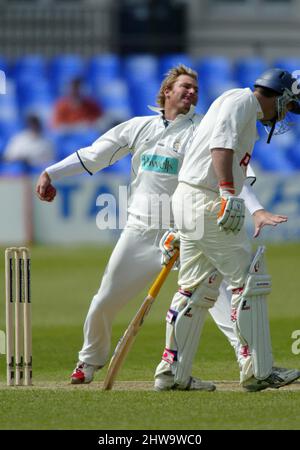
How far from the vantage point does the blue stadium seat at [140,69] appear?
1972 centimetres

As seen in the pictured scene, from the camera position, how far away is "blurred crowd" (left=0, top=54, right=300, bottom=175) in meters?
18.2

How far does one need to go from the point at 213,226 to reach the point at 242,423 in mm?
1345

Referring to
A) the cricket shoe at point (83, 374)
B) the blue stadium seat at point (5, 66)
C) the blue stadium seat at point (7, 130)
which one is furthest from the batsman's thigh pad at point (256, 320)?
the blue stadium seat at point (5, 66)

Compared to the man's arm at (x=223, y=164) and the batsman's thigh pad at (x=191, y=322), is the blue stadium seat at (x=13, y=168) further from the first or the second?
the man's arm at (x=223, y=164)

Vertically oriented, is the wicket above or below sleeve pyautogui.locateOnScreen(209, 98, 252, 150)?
below

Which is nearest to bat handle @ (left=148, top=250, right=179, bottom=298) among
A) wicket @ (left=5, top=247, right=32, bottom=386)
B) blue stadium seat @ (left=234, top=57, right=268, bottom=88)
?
wicket @ (left=5, top=247, right=32, bottom=386)

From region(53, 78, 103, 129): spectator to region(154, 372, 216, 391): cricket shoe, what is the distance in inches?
485

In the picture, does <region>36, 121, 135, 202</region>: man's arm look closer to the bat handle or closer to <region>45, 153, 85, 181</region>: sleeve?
<region>45, 153, 85, 181</region>: sleeve

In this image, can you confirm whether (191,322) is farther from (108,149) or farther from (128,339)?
(108,149)

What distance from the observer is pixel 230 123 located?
21.2 feet

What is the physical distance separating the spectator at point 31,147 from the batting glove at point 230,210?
11483mm

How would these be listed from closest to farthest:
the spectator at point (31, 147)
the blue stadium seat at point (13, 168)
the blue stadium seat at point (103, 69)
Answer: the blue stadium seat at point (13, 168)
the spectator at point (31, 147)
the blue stadium seat at point (103, 69)

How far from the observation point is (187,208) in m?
6.74
